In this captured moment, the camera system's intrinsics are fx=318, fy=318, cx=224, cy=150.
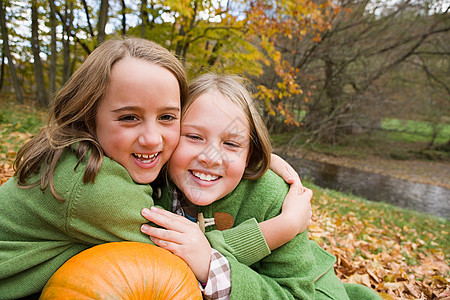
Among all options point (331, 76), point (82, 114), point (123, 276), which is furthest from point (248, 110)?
point (331, 76)

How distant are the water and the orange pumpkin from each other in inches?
356

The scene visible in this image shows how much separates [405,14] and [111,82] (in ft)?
54.3

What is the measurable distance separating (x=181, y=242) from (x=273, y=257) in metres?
0.56

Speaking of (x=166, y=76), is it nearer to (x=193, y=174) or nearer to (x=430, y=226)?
(x=193, y=174)

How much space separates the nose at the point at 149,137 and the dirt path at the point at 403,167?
13719mm

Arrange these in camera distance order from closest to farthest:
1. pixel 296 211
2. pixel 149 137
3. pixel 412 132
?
pixel 149 137, pixel 296 211, pixel 412 132

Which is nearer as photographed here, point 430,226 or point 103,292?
point 103,292

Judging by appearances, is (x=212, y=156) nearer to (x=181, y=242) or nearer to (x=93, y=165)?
(x=181, y=242)

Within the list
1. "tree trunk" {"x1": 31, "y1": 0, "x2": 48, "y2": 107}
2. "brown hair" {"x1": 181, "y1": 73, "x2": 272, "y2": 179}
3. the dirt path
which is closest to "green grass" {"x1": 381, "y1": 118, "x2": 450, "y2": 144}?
the dirt path

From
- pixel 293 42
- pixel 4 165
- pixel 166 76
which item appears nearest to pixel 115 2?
pixel 293 42

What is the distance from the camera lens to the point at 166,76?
1600 millimetres

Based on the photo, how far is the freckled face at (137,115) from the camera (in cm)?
150

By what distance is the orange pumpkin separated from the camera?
1.19 meters

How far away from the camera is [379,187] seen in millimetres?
12906
